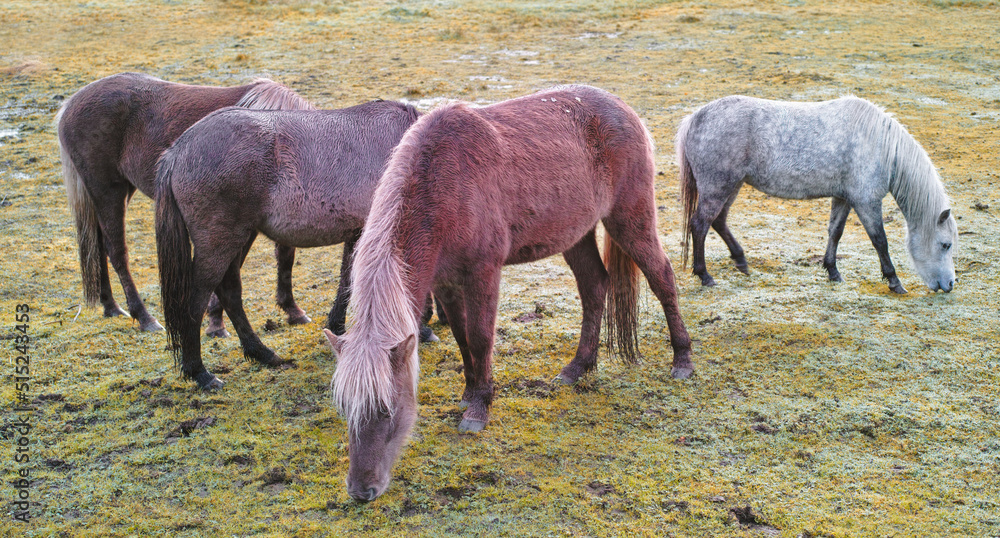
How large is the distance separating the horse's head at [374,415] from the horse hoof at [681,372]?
87.0 inches

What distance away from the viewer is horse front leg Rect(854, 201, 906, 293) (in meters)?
6.45

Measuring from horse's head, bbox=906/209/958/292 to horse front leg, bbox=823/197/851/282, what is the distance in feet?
1.95

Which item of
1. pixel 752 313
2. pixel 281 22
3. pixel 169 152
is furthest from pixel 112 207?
pixel 281 22

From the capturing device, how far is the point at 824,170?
6.68m

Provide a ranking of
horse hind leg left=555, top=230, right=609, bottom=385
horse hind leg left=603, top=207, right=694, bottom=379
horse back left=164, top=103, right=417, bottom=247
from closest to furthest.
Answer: horse back left=164, top=103, right=417, bottom=247, horse hind leg left=603, top=207, right=694, bottom=379, horse hind leg left=555, top=230, right=609, bottom=385

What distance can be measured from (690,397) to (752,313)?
160 centimetres

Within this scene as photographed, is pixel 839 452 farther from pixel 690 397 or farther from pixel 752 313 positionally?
pixel 752 313

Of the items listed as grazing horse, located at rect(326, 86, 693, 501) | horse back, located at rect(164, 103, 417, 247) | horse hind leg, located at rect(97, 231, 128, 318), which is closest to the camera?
grazing horse, located at rect(326, 86, 693, 501)

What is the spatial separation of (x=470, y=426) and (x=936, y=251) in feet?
14.8

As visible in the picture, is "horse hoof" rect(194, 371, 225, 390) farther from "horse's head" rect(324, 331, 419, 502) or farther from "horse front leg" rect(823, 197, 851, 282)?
"horse front leg" rect(823, 197, 851, 282)

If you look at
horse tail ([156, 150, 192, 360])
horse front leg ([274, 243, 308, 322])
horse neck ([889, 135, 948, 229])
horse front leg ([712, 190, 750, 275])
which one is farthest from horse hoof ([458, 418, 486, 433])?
horse neck ([889, 135, 948, 229])

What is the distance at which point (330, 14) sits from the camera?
19.1 m

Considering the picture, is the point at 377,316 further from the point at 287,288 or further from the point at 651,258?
the point at 287,288

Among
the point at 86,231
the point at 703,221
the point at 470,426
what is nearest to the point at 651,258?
the point at 470,426
